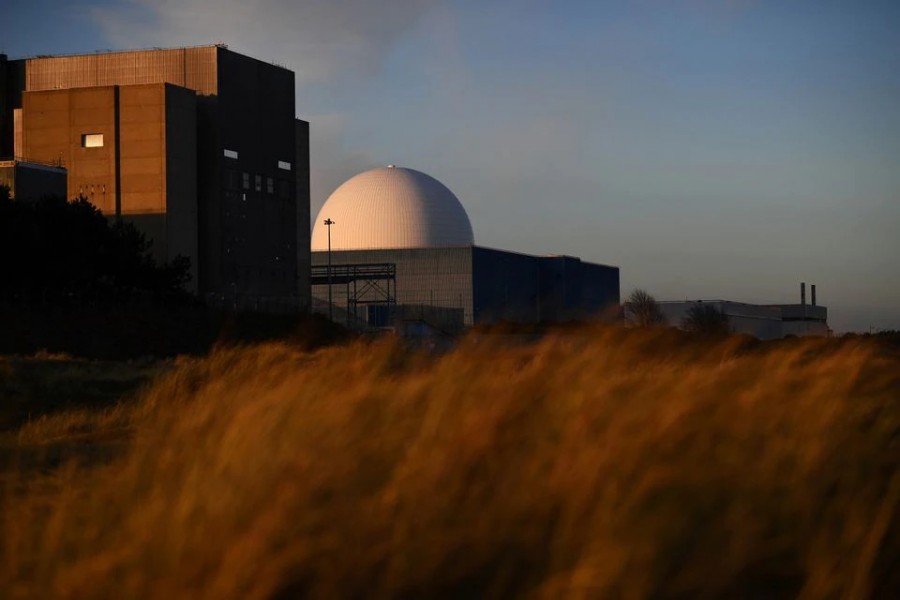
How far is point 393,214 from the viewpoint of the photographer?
10812 cm

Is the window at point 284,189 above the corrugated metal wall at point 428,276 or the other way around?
above

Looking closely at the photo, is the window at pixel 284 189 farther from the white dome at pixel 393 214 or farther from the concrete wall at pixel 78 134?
the white dome at pixel 393 214

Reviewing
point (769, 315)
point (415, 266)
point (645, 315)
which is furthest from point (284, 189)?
point (645, 315)

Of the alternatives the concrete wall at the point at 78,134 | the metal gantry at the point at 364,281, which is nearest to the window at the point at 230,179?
the concrete wall at the point at 78,134

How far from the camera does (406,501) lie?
6.29 m

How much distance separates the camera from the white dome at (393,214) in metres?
108

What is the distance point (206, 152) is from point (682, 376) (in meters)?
75.4

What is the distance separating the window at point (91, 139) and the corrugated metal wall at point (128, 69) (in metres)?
7.98

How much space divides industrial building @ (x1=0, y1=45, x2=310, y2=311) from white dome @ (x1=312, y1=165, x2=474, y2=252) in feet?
59.0

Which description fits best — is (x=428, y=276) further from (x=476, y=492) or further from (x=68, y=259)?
(x=476, y=492)

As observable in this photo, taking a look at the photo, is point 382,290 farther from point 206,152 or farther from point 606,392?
point 606,392

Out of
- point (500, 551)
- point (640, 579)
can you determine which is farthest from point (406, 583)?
point (640, 579)

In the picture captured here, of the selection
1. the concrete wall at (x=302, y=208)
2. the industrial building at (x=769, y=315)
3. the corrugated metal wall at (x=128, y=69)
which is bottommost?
the industrial building at (x=769, y=315)

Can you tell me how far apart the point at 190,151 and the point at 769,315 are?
196 ft
